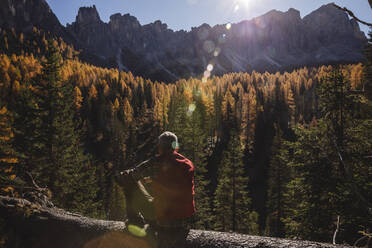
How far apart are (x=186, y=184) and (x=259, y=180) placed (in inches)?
1930

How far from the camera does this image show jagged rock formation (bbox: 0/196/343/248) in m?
3.41

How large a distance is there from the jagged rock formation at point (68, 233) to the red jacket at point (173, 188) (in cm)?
51

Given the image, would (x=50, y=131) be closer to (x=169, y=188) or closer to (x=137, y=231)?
(x=137, y=231)

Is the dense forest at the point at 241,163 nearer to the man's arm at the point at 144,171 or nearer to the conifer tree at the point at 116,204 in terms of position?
the conifer tree at the point at 116,204

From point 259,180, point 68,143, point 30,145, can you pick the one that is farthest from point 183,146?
point 259,180

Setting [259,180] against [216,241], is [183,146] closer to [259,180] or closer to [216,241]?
[216,241]

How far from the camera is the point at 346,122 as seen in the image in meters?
10.8

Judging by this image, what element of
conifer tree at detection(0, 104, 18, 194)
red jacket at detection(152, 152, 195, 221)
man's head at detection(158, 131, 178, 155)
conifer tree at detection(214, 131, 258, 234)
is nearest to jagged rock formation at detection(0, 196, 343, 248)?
red jacket at detection(152, 152, 195, 221)

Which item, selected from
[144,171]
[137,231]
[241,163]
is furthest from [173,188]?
[241,163]

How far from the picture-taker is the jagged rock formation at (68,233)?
11.2ft

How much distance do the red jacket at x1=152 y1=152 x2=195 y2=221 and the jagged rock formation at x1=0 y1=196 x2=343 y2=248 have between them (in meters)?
0.51

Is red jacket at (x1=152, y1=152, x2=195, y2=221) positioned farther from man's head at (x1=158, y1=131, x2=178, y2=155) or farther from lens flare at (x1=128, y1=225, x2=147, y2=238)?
lens flare at (x1=128, y1=225, x2=147, y2=238)

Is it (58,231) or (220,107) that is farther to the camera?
(220,107)

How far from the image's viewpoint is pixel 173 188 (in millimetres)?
3438
